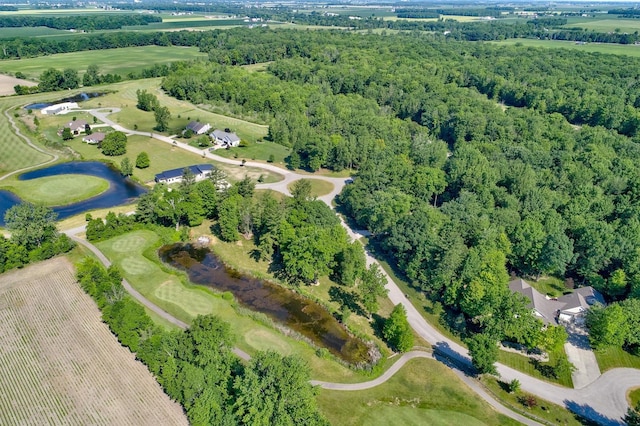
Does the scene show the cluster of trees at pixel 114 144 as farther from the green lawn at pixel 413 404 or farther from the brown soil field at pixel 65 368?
the green lawn at pixel 413 404

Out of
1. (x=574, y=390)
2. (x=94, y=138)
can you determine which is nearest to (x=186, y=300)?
(x=574, y=390)

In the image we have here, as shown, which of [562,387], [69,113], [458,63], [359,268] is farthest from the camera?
[458,63]

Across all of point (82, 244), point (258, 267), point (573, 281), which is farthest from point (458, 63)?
point (82, 244)

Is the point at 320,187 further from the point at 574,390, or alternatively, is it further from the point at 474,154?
the point at 574,390

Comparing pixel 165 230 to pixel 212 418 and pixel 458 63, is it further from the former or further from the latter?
pixel 458 63

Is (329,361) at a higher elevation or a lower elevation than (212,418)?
lower

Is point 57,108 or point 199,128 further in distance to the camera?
point 57,108

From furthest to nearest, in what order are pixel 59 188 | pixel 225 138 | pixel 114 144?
pixel 225 138
pixel 114 144
pixel 59 188
